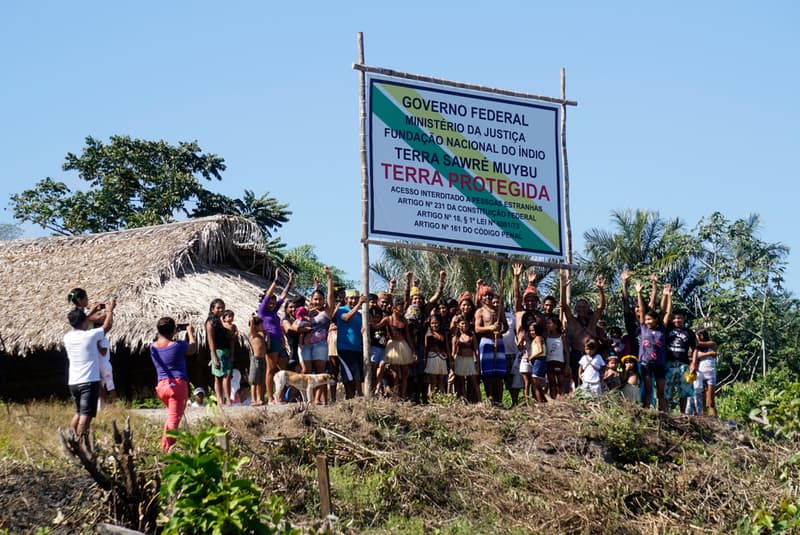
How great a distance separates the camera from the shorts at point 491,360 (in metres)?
12.6

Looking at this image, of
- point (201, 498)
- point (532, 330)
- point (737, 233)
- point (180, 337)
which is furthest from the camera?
point (737, 233)

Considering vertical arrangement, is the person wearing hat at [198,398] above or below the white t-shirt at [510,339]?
below

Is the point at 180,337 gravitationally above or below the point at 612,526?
above

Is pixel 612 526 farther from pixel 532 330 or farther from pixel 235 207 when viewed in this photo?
pixel 235 207

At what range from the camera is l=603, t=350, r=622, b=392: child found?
42.2 ft

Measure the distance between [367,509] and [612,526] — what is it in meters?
2.19

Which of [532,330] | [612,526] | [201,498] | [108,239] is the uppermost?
[108,239]

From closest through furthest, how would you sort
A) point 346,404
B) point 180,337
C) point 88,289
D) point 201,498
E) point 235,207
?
point 201,498, point 346,404, point 180,337, point 88,289, point 235,207

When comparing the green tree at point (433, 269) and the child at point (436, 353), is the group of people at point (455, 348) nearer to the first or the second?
the child at point (436, 353)

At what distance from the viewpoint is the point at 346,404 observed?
35.3ft

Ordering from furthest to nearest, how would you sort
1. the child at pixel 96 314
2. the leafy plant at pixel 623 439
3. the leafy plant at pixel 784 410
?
Answer: the leafy plant at pixel 623 439, the child at pixel 96 314, the leafy plant at pixel 784 410

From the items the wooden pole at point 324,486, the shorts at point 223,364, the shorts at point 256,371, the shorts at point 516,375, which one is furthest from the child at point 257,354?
the wooden pole at point 324,486

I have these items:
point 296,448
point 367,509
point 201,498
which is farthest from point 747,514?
point 201,498

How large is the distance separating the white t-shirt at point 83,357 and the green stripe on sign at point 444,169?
467 cm
